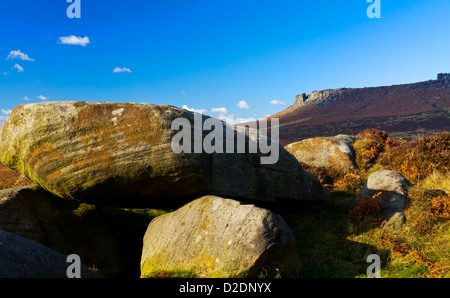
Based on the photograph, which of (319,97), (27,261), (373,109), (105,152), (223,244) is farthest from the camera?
(319,97)

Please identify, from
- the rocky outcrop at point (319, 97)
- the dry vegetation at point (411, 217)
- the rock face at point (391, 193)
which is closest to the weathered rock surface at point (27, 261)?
the dry vegetation at point (411, 217)

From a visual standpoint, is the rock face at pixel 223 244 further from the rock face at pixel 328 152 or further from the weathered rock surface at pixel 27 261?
the rock face at pixel 328 152

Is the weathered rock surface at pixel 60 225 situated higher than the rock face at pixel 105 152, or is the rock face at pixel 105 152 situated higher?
the rock face at pixel 105 152

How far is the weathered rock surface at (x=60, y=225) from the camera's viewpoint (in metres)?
8.74

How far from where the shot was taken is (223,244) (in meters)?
7.12

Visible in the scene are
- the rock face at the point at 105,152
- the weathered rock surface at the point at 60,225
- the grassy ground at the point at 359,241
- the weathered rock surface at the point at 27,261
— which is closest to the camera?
the weathered rock surface at the point at 27,261

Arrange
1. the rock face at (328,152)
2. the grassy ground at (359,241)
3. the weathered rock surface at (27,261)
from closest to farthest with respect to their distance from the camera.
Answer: the weathered rock surface at (27,261) → the grassy ground at (359,241) → the rock face at (328,152)

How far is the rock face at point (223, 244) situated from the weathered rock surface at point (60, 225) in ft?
5.90

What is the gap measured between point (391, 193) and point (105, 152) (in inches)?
390

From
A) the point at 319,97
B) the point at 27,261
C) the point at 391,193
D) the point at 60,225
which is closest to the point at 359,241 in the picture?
the point at 391,193

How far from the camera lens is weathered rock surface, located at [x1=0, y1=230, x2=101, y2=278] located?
476 centimetres

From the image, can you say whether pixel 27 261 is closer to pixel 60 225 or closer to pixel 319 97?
pixel 60 225

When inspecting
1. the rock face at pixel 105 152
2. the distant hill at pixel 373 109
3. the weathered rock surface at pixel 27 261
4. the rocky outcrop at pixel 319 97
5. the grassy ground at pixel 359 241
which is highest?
the rocky outcrop at pixel 319 97
